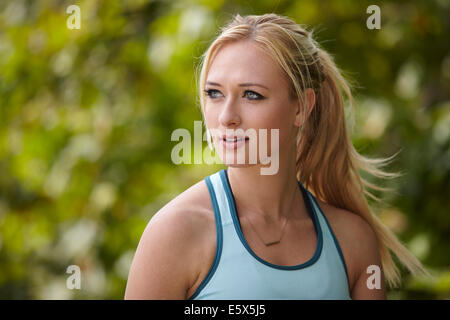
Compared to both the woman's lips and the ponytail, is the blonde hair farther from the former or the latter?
the woman's lips

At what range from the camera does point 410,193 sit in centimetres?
334

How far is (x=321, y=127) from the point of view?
73.9 inches

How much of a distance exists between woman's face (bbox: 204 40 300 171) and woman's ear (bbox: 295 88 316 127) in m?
0.07

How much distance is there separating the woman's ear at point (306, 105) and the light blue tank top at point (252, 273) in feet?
0.85

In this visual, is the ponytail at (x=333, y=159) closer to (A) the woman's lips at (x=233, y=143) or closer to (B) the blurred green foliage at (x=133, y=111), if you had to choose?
(A) the woman's lips at (x=233, y=143)

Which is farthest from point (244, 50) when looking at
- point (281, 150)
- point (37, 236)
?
point (37, 236)

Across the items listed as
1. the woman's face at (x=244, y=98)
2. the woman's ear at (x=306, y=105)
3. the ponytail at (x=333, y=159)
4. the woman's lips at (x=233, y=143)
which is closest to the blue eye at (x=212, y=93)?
the woman's face at (x=244, y=98)

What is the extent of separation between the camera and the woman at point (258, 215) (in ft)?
4.94

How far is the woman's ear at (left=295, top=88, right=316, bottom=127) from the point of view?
5.47 ft

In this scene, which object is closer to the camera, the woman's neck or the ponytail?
the woman's neck

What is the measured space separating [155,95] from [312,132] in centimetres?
210

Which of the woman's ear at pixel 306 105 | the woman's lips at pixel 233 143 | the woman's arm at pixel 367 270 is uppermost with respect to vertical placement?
the woman's ear at pixel 306 105

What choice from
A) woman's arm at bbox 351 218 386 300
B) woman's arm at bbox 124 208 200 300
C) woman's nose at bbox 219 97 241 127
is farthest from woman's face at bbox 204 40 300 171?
woman's arm at bbox 351 218 386 300
